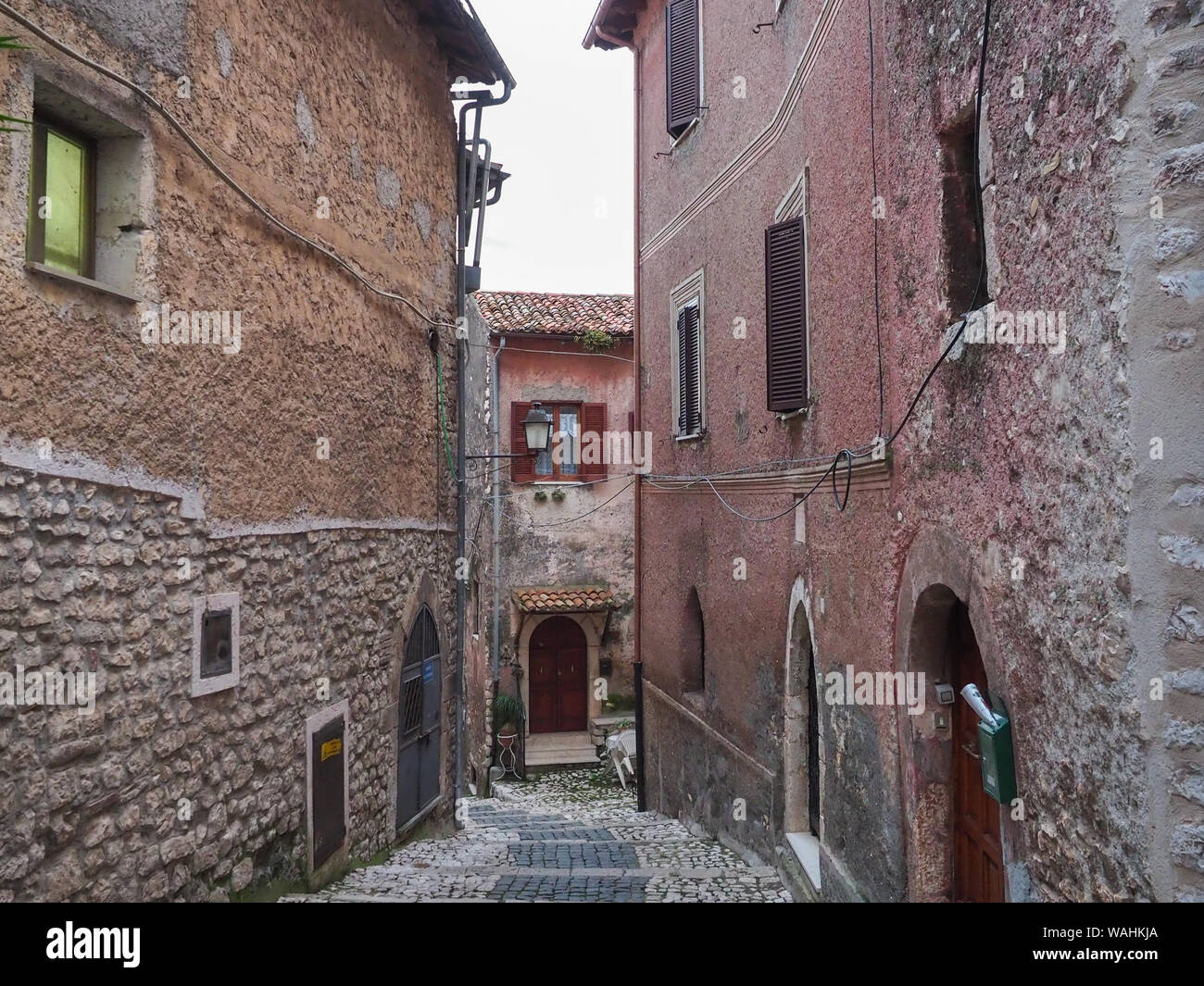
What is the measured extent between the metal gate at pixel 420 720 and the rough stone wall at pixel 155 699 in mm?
1063

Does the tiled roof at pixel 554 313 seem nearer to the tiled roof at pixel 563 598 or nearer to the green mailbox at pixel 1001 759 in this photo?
the tiled roof at pixel 563 598

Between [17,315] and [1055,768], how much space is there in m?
4.16

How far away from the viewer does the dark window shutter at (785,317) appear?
7.65 meters

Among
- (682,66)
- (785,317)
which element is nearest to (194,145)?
(785,317)

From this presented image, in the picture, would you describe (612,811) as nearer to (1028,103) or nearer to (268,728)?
(268,728)

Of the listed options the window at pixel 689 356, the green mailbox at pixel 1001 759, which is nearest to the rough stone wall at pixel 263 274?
the window at pixel 689 356

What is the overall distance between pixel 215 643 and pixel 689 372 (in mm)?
6773

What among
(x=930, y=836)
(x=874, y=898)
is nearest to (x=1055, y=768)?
(x=930, y=836)

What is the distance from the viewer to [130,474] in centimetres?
474

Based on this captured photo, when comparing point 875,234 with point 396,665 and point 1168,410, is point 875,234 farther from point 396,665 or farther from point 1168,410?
point 396,665

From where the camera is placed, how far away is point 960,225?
187 inches

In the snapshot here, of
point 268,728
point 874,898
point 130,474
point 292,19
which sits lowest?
point 874,898

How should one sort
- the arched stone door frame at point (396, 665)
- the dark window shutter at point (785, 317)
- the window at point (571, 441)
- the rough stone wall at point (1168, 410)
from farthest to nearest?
the window at point (571, 441), the arched stone door frame at point (396, 665), the dark window shutter at point (785, 317), the rough stone wall at point (1168, 410)

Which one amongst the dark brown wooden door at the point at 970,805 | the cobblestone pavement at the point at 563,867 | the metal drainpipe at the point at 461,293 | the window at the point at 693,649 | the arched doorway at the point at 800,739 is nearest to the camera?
the dark brown wooden door at the point at 970,805
